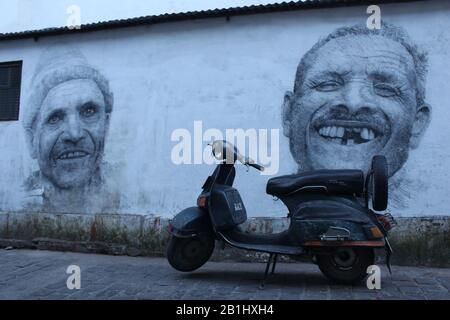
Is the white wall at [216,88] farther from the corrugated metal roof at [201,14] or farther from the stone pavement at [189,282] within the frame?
the stone pavement at [189,282]

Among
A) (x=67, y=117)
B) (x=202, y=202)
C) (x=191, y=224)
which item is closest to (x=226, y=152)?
(x=202, y=202)

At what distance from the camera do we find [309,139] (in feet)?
24.1

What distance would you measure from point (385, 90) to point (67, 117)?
200 inches

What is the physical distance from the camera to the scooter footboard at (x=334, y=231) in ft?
17.2

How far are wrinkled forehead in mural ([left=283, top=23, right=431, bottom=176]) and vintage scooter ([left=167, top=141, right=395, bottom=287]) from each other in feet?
5.36

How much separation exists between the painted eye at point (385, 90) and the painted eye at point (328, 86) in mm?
523

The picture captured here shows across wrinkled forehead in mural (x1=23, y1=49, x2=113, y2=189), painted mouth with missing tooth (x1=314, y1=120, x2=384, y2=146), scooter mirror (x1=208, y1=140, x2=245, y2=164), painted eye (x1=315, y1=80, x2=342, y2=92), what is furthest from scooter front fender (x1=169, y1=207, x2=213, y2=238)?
wrinkled forehead in mural (x1=23, y1=49, x2=113, y2=189)

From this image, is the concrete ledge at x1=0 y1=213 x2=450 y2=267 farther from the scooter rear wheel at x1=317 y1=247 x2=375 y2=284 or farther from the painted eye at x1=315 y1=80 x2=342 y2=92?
the painted eye at x1=315 y1=80 x2=342 y2=92

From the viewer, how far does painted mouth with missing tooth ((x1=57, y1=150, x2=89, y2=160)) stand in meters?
8.43

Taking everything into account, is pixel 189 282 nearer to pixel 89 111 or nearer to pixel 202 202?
pixel 202 202

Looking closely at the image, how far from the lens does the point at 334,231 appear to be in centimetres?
528
